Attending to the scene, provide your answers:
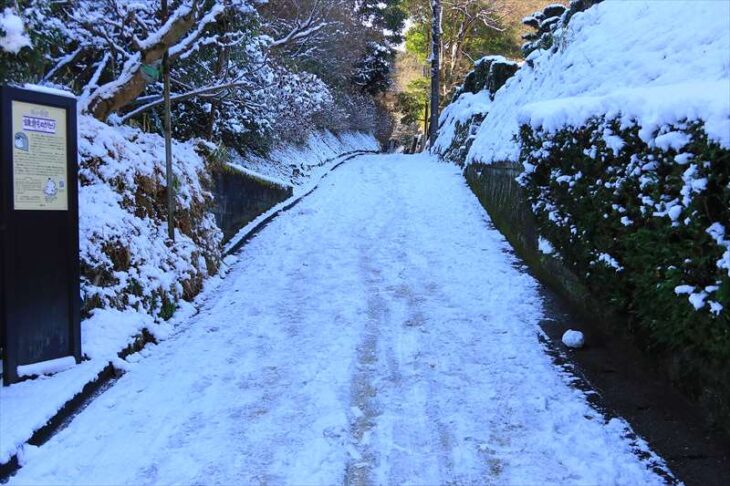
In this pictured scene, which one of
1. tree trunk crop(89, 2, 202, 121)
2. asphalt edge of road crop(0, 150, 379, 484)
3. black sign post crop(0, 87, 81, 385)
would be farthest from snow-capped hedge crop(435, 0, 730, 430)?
tree trunk crop(89, 2, 202, 121)

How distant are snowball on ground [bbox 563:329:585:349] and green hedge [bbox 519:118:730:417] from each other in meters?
0.40

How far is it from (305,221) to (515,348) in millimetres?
6751

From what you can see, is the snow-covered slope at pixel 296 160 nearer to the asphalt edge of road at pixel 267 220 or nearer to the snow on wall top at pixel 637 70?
the asphalt edge of road at pixel 267 220

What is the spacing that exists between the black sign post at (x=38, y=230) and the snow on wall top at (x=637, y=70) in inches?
168

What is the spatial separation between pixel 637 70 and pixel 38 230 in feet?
20.8

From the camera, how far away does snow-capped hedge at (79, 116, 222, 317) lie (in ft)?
17.1

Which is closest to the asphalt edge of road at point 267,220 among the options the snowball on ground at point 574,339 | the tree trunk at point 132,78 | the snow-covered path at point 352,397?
the snow-covered path at point 352,397

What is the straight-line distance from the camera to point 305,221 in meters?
11.2

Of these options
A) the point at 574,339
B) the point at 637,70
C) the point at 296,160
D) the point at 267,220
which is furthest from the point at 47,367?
the point at 296,160

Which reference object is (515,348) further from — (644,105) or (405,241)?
(405,241)

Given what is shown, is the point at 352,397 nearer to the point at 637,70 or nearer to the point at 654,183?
the point at 654,183

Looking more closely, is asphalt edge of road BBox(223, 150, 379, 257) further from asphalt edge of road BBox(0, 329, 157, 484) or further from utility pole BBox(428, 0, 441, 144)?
utility pole BBox(428, 0, 441, 144)

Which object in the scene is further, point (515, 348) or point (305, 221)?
point (305, 221)

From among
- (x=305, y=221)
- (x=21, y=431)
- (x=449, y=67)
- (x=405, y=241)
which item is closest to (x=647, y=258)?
(x=21, y=431)
